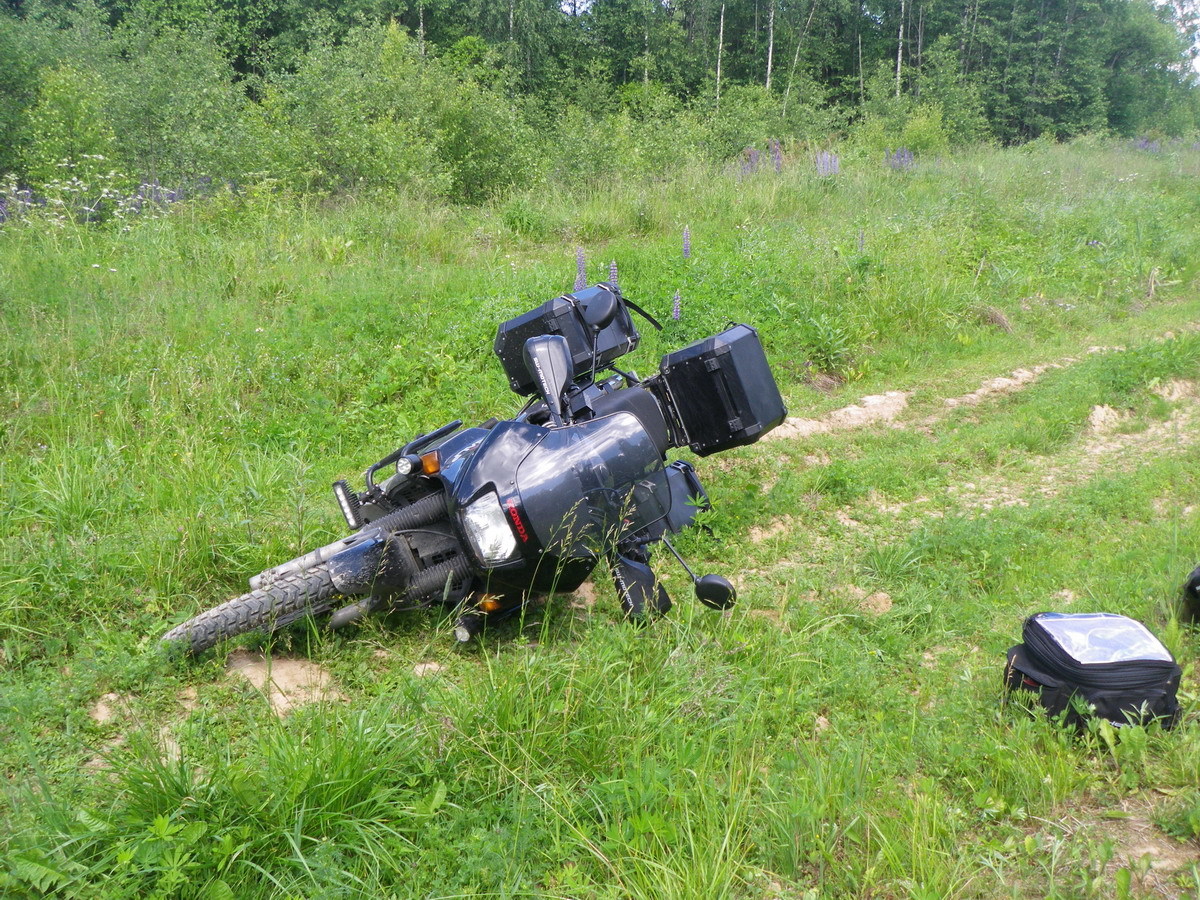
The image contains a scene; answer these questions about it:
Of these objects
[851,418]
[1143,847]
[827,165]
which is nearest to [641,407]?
[1143,847]

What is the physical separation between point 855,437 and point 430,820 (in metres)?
4.62

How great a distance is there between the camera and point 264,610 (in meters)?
2.87

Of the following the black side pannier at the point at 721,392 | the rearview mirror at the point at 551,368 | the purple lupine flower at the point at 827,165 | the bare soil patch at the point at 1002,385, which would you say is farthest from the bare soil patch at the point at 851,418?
the purple lupine flower at the point at 827,165

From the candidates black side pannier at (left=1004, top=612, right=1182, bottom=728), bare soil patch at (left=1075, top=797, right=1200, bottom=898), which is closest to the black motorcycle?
black side pannier at (left=1004, top=612, right=1182, bottom=728)

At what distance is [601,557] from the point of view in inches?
114

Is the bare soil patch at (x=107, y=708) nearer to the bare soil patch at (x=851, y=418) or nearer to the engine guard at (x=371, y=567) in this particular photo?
the engine guard at (x=371, y=567)

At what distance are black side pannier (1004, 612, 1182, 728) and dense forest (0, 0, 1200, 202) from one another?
9.18 meters

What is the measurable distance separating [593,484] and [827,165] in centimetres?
1092

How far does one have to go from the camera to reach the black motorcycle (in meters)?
2.75

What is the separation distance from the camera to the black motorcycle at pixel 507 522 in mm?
2748

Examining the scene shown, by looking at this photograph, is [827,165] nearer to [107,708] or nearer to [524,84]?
[107,708]

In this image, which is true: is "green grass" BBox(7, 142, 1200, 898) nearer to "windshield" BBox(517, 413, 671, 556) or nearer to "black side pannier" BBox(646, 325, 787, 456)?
"windshield" BBox(517, 413, 671, 556)

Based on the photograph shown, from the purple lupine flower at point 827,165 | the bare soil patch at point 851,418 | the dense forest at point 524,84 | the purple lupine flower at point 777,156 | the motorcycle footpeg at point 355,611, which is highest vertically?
the dense forest at point 524,84

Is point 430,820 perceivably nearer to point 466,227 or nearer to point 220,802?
point 220,802
